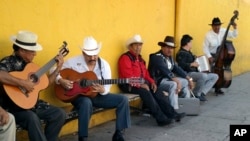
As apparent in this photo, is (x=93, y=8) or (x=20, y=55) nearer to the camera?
(x=20, y=55)

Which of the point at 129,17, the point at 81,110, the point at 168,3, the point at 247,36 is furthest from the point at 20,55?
the point at 247,36

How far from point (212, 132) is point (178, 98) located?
1102mm

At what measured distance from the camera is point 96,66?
493 cm

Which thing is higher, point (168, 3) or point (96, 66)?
point (168, 3)

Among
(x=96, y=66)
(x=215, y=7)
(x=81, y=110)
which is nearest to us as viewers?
(x=81, y=110)

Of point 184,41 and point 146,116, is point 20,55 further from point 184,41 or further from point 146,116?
point 184,41

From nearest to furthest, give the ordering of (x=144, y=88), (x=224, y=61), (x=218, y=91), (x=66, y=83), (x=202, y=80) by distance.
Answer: (x=66, y=83) < (x=144, y=88) < (x=202, y=80) < (x=224, y=61) < (x=218, y=91)

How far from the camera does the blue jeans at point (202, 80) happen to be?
7.61 m

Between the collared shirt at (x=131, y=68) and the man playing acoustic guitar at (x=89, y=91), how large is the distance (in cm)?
90

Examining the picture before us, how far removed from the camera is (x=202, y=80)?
759 centimetres

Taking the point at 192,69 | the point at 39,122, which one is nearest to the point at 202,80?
the point at 192,69

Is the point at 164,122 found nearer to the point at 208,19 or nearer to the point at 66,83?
the point at 66,83

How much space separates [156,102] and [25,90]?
250cm

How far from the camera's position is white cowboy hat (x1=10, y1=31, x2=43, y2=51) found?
3939mm
